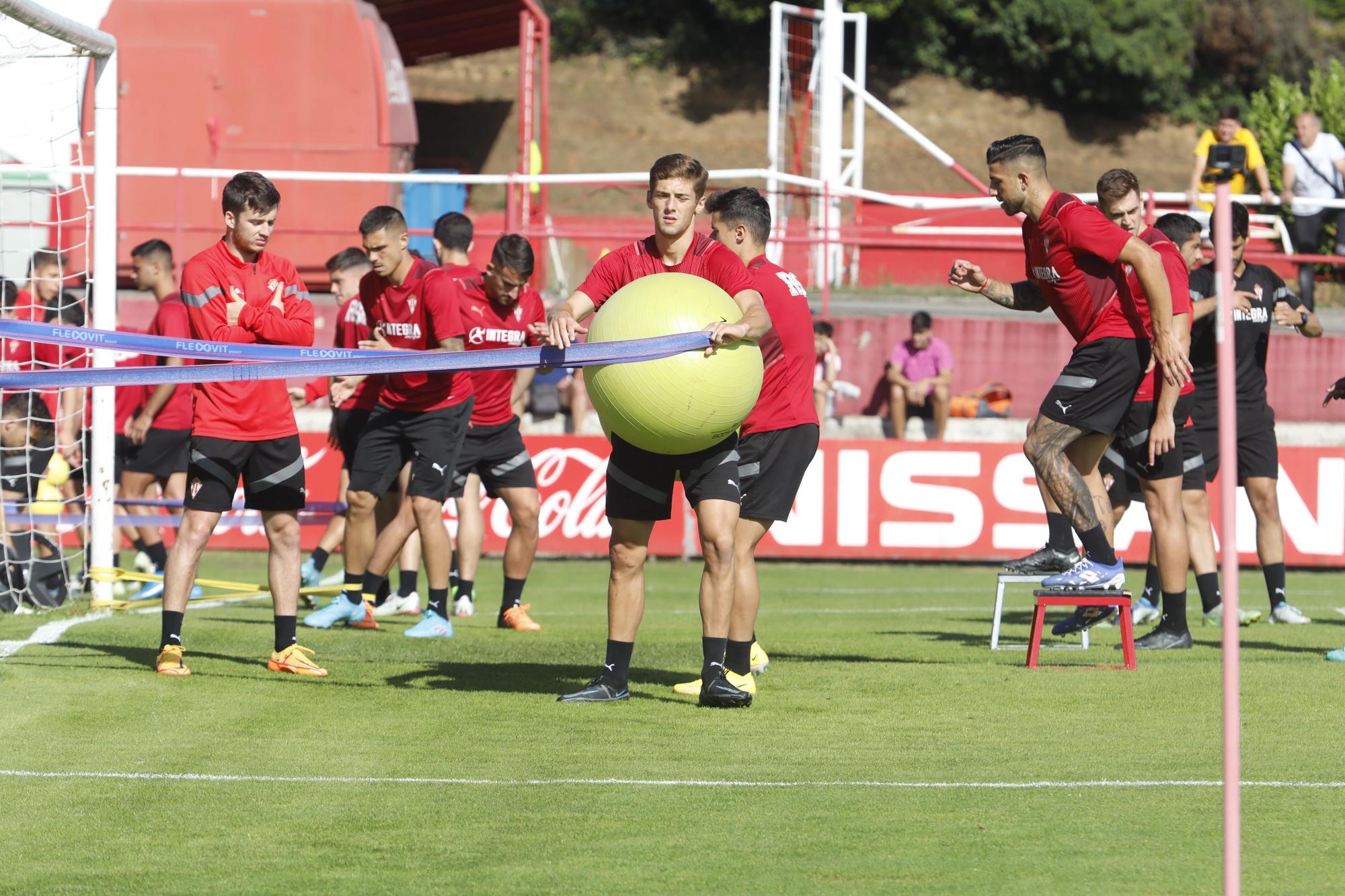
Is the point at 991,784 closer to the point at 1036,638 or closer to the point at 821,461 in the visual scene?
the point at 1036,638

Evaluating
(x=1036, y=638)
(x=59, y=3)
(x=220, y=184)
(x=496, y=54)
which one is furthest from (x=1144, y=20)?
(x=1036, y=638)

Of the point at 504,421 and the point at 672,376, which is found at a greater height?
the point at 672,376

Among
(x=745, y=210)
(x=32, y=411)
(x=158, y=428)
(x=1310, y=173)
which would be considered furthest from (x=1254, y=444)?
(x=1310, y=173)

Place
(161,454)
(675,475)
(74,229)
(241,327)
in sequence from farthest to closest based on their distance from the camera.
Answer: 1. (161,454)
2. (74,229)
3. (241,327)
4. (675,475)

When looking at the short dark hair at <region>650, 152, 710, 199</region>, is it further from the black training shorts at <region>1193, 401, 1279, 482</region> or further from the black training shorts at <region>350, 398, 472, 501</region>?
the black training shorts at <region>1193, 401, 1279, 482</region>

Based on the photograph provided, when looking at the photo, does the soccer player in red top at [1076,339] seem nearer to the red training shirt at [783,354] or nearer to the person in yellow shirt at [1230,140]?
the red training shirt at [783,354]

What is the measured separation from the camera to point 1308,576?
1503 cm

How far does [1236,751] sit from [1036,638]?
4.10 metres

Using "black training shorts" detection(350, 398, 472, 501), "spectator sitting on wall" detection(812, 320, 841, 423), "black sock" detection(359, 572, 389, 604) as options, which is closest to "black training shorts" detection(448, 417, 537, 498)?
"black training shorts" detection(350, 398, 472, 501)

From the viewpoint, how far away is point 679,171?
661 cm

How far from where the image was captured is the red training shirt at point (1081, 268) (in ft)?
24.2

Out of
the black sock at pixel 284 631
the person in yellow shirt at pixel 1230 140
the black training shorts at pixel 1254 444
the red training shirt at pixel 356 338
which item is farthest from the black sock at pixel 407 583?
the person in yellow shirt at pixel 1230 140

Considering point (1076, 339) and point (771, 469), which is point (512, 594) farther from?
point (1076, 339)

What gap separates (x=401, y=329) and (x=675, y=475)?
3.21 m
